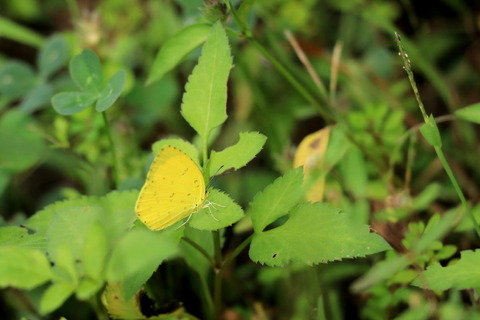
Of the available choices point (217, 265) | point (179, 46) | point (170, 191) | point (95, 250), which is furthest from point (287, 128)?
point (95, 250)

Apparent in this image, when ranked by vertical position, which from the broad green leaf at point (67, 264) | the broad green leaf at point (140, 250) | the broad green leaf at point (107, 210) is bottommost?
the broad green leaf at point (107, 210)

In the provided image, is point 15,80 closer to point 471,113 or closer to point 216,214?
point 216,214

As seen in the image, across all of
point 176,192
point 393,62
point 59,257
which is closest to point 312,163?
point 176,192

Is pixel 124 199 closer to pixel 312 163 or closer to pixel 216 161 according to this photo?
pixel 216 161

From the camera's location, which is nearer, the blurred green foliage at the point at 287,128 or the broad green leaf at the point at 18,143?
the blurred green foliage at the point at 287,128

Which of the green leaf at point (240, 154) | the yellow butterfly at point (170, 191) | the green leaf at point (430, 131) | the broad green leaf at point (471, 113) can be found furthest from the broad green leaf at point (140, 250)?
the broad green leaf at point (471, 113)

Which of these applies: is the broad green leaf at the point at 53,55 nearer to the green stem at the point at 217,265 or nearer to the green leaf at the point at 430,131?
the green stem at the point at 217,265
